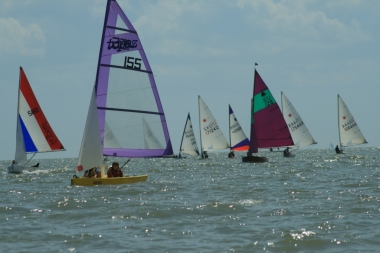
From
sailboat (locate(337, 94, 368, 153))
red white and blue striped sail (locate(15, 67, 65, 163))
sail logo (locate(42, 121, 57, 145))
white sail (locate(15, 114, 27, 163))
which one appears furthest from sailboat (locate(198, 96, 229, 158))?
white sail (locate(15, 114, 27, 163))

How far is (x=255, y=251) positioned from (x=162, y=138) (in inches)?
551

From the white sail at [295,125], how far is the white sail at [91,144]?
137 ft

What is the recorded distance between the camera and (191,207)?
19.0m

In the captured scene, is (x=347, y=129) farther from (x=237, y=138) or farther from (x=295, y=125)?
(x=237, y=138)

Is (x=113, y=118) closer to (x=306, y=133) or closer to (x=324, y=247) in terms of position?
(x=324, y=247)

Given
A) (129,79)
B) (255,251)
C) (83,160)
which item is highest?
(129,79)

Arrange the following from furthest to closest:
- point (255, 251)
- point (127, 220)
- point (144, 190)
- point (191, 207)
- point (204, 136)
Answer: point (204, 136) < point (144, 190) < point (191, 207) < point (127, 220) < point (255, 251)

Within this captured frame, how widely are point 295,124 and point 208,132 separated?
1052 cm

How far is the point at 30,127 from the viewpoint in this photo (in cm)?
4228

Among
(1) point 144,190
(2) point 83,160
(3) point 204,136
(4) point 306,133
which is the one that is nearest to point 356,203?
(1) point 144,190

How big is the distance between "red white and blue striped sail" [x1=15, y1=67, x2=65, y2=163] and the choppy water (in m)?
16.8

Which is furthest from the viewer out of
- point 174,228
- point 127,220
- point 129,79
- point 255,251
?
point 129,79

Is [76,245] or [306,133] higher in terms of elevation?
[306,133]

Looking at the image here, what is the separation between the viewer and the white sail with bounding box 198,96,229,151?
71188 millimetres
